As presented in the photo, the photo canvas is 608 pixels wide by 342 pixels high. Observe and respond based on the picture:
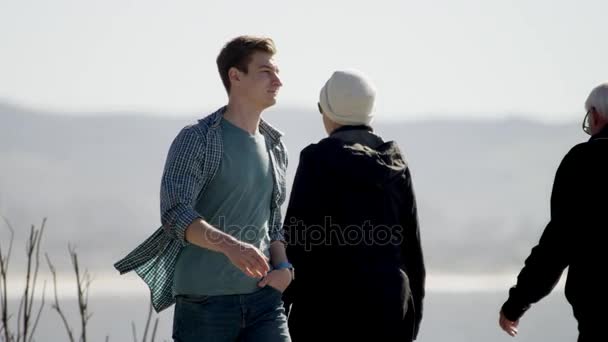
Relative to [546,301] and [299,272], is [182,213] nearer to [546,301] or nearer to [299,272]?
[299,272]

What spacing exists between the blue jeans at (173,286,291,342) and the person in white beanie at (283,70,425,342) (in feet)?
1.35

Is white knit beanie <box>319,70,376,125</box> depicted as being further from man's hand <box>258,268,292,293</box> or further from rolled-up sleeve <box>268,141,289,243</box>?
man's hand <box>258,268,292,293</box>

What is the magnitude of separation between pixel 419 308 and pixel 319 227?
1.72 feet

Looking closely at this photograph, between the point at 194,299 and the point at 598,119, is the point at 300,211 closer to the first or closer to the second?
the point at 194,299

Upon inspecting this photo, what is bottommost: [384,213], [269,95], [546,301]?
[546,301]

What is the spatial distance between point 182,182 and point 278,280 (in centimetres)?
49

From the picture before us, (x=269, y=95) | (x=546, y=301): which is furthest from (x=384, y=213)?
(x=546, y=301)

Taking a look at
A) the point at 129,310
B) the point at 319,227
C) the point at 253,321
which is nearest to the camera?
the point at 253,321

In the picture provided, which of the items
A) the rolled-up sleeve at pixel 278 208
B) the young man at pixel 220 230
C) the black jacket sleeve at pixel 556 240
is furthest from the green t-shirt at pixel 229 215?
the black jacket sleeve at pixel 556 240

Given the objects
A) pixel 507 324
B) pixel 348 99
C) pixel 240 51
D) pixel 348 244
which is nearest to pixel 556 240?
pixel 507 324

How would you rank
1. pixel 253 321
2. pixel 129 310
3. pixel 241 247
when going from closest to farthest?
pixel 241 247 → pixel 253 321 → pixel 129 310

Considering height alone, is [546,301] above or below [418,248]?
below

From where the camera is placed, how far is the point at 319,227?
6.02 m
